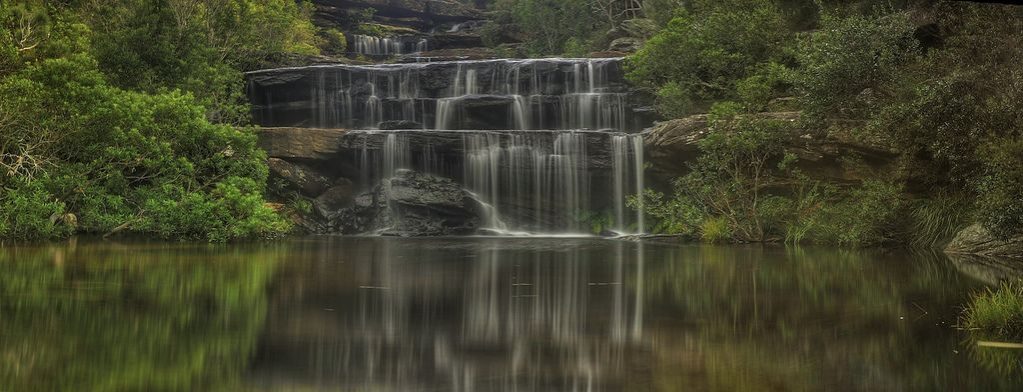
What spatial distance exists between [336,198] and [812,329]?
22.9 m

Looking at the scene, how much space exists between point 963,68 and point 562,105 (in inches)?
622

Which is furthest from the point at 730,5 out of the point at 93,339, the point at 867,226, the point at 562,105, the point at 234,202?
the point at 93,339

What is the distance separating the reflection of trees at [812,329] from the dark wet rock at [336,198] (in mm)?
16625

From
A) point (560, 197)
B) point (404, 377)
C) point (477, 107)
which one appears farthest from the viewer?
point (477, 107)

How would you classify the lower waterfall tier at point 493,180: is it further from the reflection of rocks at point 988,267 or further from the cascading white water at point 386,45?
the cascading white water at point 386,45

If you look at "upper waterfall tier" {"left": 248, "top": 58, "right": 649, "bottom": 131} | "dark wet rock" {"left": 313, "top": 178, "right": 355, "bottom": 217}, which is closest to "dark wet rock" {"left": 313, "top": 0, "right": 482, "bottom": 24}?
"upper waterfall tier" {"left": 248, "top": 58, "right": 649, "bottom": 131}

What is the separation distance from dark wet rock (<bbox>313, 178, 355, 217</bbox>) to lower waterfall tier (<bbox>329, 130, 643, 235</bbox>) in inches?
10.2

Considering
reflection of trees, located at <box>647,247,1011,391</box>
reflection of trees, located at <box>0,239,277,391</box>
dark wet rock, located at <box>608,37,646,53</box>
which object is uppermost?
dark wet rock, located at <box>608,37,646,53</box>

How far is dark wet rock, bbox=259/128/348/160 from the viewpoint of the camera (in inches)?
1109

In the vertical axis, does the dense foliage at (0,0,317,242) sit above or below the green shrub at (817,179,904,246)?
above

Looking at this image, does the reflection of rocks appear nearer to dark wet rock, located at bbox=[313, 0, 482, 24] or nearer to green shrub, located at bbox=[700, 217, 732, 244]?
green shrub, located at bbox=[700, 217, 732, 244]

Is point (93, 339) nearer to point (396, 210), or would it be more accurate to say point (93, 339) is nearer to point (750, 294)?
point (750, 294)

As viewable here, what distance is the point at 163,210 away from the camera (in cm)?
2036

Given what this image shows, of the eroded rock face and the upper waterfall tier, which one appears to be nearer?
the eroded rock face
